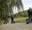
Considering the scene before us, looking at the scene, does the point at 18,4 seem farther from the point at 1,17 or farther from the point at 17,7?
the point at 1,17

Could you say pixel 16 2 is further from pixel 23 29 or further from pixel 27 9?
pixel 23 29

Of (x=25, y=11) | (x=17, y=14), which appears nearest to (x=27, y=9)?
(x=25, y=11)

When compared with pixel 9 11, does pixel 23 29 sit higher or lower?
lower

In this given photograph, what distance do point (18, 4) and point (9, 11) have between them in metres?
0.15

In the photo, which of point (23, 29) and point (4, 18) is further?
point (4, 18)

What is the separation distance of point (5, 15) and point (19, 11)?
18 cm

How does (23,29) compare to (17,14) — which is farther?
(17,14)

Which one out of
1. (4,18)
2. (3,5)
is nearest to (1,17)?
(4,18)

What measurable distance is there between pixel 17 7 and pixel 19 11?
0.06m

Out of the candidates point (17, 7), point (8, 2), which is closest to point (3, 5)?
point (8, 2)

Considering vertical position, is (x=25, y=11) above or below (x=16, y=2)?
below

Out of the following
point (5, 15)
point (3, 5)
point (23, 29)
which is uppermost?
point (3, 5)

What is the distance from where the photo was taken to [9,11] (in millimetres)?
827

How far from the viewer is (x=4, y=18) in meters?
0.81
